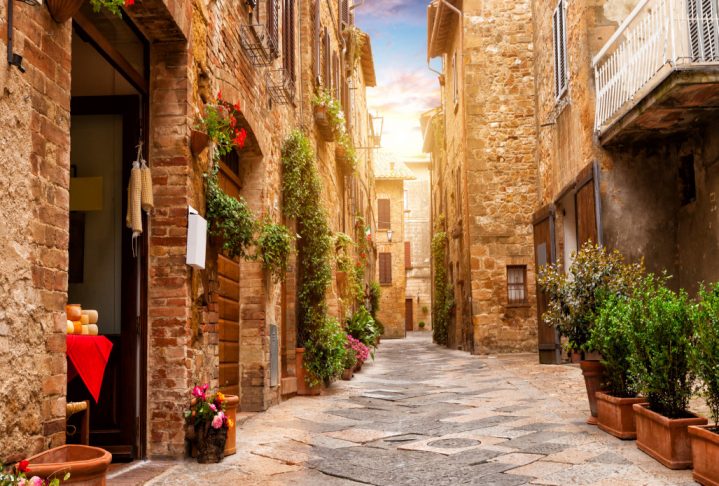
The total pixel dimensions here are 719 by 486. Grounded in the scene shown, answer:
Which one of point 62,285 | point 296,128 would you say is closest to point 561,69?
point 296,128

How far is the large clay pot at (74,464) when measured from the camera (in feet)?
9.37

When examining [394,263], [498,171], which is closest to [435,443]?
[498,171]

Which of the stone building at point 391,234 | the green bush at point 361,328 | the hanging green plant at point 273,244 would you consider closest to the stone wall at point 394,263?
the stone building at point 391,234

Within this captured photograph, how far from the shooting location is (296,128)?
33.5 feet

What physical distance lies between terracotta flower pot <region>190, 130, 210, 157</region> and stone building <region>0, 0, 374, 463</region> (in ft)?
0.17

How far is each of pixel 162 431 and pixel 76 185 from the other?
72.6 inches

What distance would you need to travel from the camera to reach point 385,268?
1447 inches

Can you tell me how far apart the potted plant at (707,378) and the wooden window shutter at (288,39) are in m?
6.50

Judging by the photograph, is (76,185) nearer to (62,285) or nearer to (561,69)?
(62,285)

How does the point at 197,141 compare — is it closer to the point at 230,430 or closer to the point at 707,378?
the point at 230,430

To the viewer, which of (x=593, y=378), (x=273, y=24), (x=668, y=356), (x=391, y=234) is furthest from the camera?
(x=391, y=234)

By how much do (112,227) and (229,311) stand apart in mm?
2280

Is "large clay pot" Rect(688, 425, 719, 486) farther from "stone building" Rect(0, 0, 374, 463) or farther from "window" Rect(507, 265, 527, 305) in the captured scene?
"window" Rect(507, 265, 527, 305)

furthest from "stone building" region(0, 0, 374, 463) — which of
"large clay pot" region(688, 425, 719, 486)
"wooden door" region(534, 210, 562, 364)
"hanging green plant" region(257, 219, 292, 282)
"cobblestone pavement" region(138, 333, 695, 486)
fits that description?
"wooden door" region(534, 210, 562, 364)
